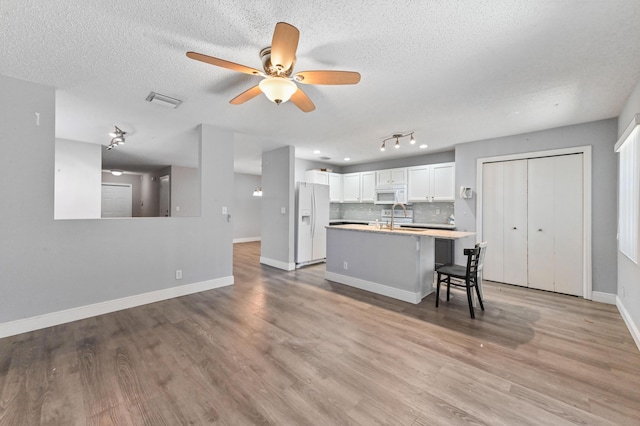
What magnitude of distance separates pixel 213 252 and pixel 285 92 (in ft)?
9.77

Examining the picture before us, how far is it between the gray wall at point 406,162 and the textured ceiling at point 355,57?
187cm

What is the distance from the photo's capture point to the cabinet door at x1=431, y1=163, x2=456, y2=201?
529 centimetres

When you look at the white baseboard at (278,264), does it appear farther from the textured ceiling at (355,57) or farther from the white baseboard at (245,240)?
the white baseboard at (245,240)

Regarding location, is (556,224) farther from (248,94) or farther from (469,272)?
(248,94)

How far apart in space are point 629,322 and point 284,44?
14.1 ft

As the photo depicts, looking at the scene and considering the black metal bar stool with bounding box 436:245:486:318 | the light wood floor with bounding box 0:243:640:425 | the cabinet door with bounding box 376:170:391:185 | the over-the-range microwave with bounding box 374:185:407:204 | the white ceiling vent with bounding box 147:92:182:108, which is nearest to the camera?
the light wood floor with bounding box 0:243:640:425

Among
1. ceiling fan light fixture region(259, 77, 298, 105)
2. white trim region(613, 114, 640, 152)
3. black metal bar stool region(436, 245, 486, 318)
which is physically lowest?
black metal bar stool region(436, 245, 486, 318)

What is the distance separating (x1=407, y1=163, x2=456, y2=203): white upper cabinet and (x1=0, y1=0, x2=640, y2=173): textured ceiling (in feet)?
5.41

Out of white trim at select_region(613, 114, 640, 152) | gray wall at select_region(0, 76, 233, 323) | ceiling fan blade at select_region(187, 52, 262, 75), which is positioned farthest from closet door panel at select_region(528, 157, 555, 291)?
gray wall at select_region(0, 76, 233, 323)

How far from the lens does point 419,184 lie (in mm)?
5805

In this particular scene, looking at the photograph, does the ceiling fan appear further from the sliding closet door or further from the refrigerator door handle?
the sliding closet door

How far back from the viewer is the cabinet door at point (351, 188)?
7.01 m

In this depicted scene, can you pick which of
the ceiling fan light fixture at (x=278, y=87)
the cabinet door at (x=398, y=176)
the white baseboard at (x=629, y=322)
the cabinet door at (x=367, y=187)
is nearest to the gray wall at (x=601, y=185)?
the white baseboard at (x=629, y=322)

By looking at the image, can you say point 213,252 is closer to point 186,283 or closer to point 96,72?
point 186,283
